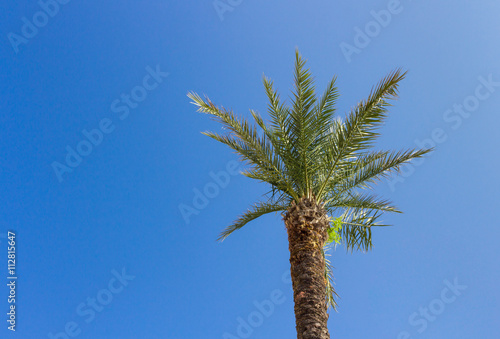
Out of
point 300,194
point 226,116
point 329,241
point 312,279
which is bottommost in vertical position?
point 312,279

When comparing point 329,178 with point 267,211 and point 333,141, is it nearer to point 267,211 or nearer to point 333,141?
point 333,141

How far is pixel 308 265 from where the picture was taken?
29.4 feet

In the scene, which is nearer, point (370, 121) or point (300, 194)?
point (370, 121)

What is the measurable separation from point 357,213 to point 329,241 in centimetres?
105

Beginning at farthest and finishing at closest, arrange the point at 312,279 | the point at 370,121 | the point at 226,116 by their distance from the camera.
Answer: the point at 226,116 < the point at 370,121 < the point at 312,279

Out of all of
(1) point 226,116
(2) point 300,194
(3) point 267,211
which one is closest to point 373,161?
(2) point 300,194

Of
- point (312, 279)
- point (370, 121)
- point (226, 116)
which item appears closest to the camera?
point (312, 279)

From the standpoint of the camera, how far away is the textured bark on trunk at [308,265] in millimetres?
8375

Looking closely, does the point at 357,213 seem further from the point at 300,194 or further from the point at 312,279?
the point at 312,279

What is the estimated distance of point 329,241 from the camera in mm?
10320

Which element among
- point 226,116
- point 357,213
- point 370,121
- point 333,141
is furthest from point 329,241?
point 226,116

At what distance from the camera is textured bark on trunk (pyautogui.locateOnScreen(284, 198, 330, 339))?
8375 millimetres

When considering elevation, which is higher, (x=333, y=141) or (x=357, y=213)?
(x=333, y=141)

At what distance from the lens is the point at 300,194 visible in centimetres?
1018
